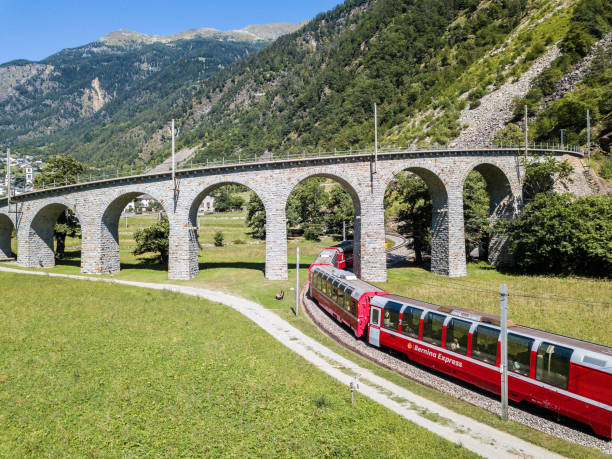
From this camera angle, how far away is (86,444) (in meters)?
10.8

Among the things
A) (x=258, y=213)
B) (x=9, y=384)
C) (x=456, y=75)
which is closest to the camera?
(x=9, y=384)

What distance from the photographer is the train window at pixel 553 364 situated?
13.1 m

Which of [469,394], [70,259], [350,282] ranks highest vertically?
[350,282]

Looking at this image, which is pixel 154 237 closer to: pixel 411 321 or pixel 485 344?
pixel 411 321

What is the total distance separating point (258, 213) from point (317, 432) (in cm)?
6783

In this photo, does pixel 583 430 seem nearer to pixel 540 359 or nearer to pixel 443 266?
pixel 540 359

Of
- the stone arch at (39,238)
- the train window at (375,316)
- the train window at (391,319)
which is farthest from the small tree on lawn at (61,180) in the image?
the train window at (391,319)

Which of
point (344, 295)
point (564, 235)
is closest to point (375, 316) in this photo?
point (344, 295)

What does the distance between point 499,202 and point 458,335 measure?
36432 mm

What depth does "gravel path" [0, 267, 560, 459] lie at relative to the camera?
39.6 ft

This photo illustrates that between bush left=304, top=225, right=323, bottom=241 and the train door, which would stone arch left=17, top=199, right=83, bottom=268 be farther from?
the train door

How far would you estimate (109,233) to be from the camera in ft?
152

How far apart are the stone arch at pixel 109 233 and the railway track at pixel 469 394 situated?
3123 centimetres

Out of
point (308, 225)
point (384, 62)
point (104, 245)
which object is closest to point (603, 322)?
point (104, 245)
